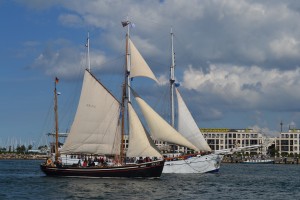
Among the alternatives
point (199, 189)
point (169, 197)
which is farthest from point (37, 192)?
point (199, 189)

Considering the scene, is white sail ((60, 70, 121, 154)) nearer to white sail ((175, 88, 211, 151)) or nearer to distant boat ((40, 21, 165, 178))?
distant boat ((40, 21, 165, 178))

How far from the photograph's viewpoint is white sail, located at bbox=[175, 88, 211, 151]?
111 m

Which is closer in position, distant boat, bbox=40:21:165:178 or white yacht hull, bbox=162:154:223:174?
distant boat, bbox=40:21:165:178

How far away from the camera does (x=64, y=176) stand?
87250 millimetres

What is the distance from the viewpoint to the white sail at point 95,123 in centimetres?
8700

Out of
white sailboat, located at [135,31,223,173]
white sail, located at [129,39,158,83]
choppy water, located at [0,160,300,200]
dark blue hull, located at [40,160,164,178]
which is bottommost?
choppy water, located at [0,160,300,200]

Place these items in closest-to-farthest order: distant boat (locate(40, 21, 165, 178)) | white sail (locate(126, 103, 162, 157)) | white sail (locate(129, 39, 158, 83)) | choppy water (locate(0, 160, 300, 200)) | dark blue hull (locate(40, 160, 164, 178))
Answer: choppy water (locate(0, 160, 300, 200)) → dark blue hull (locate(40, 160, 164, 178)) → white sail (locate(126, 103, 162, 157)) → distant boat (locate(40, 21, 165, 178)) → white sail (locate(129, 39, 158, 83))

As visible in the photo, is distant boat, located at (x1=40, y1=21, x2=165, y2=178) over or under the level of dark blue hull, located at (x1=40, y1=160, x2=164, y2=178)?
over

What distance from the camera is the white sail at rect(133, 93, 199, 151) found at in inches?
3484

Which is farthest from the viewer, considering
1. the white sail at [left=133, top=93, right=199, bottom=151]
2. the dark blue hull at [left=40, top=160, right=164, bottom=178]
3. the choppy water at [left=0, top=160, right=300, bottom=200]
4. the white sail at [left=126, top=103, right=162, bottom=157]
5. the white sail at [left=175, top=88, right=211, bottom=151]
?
the white sail at [left=175, top=88, right=211, bottom=151]

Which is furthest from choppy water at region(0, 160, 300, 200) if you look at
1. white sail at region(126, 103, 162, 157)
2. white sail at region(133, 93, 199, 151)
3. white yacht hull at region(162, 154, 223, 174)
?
white yacht hull at region(162, 154, 223, 174)

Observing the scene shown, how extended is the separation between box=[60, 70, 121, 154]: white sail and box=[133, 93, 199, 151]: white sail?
3757 millimetres

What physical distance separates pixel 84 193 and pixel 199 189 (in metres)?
15.5

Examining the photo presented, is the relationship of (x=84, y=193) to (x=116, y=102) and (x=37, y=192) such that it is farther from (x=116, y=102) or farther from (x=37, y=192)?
(x=116, y=102)
